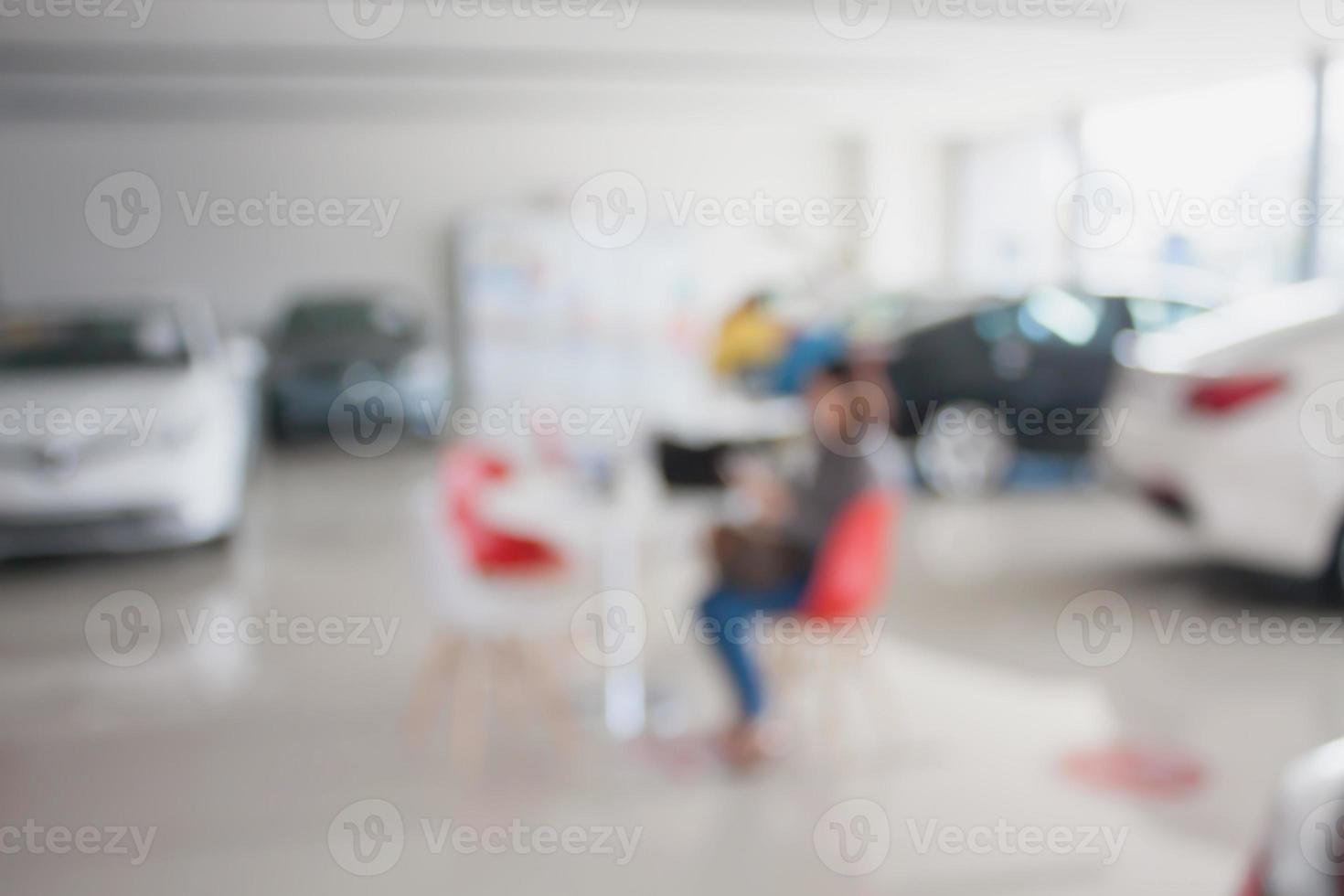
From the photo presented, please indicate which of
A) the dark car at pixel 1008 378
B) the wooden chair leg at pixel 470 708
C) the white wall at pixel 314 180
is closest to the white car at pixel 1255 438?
the dark car at pixel 1008 378

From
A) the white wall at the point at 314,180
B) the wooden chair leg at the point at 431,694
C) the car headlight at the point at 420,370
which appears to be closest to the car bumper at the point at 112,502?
the wooden chair leg at the point at 431,694

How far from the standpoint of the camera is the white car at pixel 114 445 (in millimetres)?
4695

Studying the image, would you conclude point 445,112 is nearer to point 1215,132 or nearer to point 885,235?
point 885,235

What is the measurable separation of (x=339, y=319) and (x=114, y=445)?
421cm

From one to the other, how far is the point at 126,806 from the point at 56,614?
197cm

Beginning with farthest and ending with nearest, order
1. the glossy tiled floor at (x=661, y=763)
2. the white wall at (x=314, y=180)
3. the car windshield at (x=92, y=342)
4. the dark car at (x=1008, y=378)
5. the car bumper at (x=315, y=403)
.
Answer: the white wall at (x=314, y=180) → the car bumper at (x=315, y=403) → the dark car at (x=1008, y=378) → the car windshield at (x=92, y=342) → the glossy tiled floor at (x=661, y=763)

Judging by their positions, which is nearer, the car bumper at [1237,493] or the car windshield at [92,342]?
the car bumper at [1237,493]

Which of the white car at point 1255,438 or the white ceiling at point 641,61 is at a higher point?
the white ceiling at point 641,61

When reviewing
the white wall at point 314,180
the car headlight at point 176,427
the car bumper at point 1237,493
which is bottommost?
the car bumper at point 1237,493

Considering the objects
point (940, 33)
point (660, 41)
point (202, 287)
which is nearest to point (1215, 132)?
point (940, 33)

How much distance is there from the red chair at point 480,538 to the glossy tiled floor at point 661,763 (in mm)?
498

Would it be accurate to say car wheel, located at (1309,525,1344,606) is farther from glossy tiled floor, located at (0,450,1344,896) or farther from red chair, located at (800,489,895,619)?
red chair, located at (800,489,895,619)

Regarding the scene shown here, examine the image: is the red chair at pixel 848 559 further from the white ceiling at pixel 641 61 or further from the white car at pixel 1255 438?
the white ceiling at pixel 641 61

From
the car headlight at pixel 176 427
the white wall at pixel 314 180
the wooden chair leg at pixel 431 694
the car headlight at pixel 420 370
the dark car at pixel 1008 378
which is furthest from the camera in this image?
the white wall at pixel 314 180
